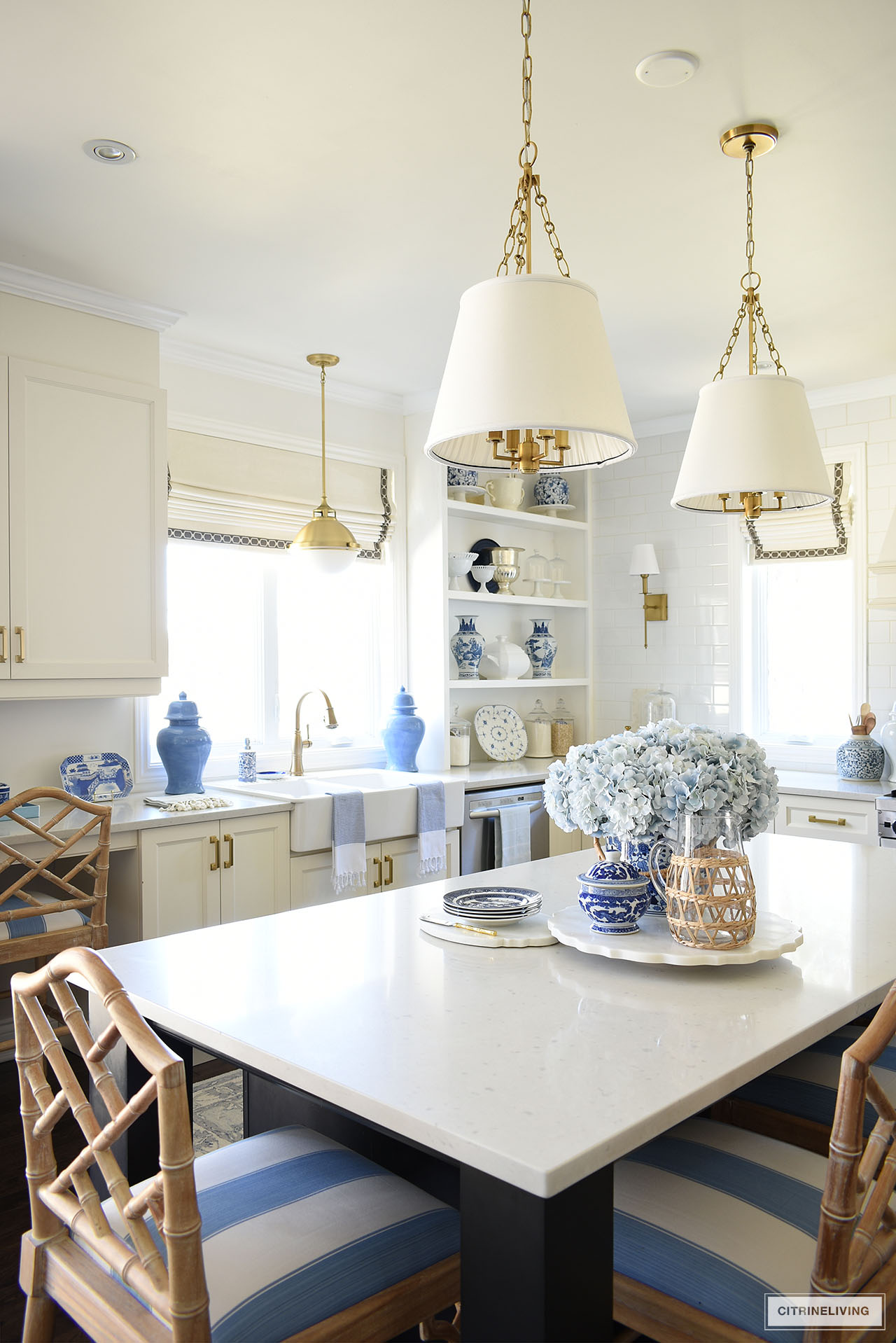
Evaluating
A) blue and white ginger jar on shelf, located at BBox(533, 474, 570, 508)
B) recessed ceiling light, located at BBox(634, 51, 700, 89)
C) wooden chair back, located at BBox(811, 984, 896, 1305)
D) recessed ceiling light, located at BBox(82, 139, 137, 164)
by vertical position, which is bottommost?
wooden chair back, located at BBox(811, 984, 896, 1305)

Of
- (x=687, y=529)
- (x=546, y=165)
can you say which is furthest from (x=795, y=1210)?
(x=687, y=529)

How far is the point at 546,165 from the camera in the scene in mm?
2600

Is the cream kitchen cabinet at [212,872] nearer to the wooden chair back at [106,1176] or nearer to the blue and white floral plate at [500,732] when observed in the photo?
the blue and white floral plate at [500,732]

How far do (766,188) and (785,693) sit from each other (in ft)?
9.04

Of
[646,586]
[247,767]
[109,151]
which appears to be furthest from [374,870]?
[109,151]

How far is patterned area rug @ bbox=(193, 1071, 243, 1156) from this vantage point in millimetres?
2703

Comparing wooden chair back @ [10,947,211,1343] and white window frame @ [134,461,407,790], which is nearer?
wooden chair back @ [10,947,211,1343]

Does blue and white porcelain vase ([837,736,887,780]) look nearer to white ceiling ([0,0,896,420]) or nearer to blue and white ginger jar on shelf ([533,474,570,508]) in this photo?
white ceiling ([0,0,896,420])

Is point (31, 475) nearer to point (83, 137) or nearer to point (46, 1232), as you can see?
point (83, 137)

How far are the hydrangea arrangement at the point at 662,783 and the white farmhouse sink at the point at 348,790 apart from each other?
6.67 feet

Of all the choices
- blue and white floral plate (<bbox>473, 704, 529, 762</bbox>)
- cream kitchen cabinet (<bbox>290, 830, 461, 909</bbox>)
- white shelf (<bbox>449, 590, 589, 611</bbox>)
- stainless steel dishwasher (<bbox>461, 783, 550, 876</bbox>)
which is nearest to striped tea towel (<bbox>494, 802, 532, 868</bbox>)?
stainless steel dishwasher (<bbox>461, 783, 550, 876</bbox>)

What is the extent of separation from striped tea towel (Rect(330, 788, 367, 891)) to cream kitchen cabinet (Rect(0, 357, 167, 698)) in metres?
0.83

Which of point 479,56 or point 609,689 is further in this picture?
point 609,689

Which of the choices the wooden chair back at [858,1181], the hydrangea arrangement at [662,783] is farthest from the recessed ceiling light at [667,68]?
the wooden chair back at [858,1181]
